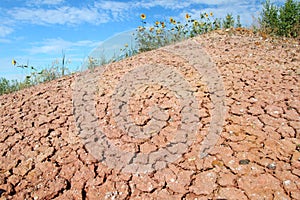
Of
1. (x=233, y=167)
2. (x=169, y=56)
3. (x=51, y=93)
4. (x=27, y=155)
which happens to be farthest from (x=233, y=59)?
(x=27, y=155)

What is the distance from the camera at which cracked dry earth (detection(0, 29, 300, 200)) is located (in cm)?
164

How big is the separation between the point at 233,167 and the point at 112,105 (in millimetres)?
1241

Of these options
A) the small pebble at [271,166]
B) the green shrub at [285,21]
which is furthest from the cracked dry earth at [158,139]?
the green shrub at [285,21]

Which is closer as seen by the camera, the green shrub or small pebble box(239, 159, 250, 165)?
small pebble box(239, 159, 250, 165)

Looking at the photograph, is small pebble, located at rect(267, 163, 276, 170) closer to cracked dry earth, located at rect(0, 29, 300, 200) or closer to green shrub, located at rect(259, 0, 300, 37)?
cracked dry earth, located at rect(0, 29, 300, 200)

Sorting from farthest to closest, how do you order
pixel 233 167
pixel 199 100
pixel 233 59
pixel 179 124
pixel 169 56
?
pixel 169 56
pixel 233 59
pixel 199 100
pixel 179 124
pixel 233 167

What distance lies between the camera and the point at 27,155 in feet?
6.55

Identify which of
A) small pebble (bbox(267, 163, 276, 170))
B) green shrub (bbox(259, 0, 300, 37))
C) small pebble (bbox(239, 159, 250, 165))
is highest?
green shrub (bbox(259, 0, 300, 37))

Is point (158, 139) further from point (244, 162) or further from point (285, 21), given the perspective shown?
point (285, 21)

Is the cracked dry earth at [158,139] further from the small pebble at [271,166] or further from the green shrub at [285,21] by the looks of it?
the green shrub at [285,21]

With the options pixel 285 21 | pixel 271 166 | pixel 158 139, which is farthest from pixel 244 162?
pixel 285 21

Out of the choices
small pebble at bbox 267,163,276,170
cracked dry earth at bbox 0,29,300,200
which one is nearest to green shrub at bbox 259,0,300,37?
cracked dry earth at bbox 0,29,300,200

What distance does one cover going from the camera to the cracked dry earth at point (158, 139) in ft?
5.37

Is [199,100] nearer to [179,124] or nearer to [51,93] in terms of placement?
[179,124]
